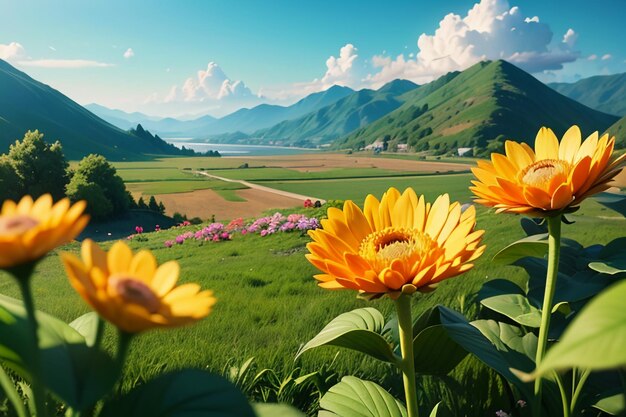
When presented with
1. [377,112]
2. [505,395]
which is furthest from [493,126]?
[377,112]

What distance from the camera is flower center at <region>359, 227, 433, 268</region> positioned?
66cm

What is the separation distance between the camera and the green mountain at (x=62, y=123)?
32375 mm

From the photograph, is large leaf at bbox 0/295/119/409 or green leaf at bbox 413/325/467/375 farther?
green leaf at bbox 413/325/467/375

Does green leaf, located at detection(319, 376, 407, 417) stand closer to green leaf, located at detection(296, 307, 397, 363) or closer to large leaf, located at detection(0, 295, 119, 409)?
green leaf, located at detection(296, 307, 397, 363)

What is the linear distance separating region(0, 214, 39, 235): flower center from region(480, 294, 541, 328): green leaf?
3.35 ft

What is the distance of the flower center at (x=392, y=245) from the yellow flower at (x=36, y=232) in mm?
455

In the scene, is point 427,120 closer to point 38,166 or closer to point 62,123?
point 62,123

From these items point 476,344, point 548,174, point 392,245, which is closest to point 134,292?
point 392,245

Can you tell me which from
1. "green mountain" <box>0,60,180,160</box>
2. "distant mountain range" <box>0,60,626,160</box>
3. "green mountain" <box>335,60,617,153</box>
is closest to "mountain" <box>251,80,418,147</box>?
"distant mountain range" <box>0,60,626,160</box>

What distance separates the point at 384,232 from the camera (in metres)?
0.75

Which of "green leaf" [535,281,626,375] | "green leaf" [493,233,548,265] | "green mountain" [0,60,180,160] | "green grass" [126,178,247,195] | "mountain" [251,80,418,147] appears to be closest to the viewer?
"green leaf" [535,281,626,375]

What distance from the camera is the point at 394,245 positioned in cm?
68

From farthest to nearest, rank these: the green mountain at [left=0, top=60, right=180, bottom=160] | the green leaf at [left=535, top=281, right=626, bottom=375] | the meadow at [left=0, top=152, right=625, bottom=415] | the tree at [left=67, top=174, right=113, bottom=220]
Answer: the green mountain at [left=0, top=60, right=180, bottom=160], the tree at [left=67, top=174, right=113, bottom=220], the meadow at [left=0, top=152, right=625, bottom=415], the green leaf at [left=535, top=281, right=626, bottom=375]

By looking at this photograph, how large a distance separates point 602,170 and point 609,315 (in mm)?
563
